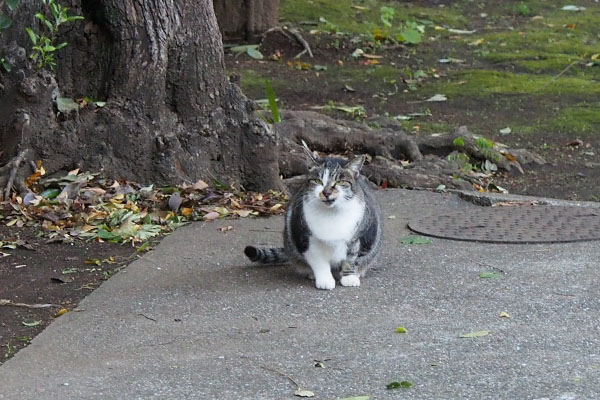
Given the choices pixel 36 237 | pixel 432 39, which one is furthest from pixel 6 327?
pixel 432 39

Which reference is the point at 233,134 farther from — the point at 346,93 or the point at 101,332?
the point at 346,93

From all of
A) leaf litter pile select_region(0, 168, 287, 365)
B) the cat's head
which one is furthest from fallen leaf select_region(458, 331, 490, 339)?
leaf litter pile select_region(0, 168, 287, 365)

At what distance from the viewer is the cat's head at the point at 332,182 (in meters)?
5.62

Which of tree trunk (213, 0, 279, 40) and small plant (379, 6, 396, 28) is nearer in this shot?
tree trunk (213, 0, 279, 40)

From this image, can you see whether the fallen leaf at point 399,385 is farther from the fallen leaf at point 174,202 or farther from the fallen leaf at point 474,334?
the fallen leaf at point 174,202

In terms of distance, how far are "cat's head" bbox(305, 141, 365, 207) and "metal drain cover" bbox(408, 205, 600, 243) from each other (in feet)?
4.48

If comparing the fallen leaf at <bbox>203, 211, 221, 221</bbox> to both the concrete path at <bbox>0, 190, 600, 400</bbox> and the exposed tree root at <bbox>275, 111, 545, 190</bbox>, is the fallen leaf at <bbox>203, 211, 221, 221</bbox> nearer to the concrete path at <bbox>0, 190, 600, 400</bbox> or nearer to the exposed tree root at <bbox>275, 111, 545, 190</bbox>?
the concrete path at <bbox>0, 190, 600, 400</bbox>

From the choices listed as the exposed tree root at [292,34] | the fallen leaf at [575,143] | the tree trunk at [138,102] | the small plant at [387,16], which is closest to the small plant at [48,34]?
the tree trunk at [138,102]

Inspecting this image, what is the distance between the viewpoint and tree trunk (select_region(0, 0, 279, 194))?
7.49m

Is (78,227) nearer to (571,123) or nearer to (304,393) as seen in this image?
(304,393)

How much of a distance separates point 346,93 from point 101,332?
7439 mm

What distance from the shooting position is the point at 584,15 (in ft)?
54.9

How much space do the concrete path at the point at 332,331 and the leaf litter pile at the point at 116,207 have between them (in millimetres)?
475

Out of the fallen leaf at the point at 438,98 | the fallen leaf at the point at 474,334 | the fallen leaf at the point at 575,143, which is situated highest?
the fallen leaf at the point at 474,334
